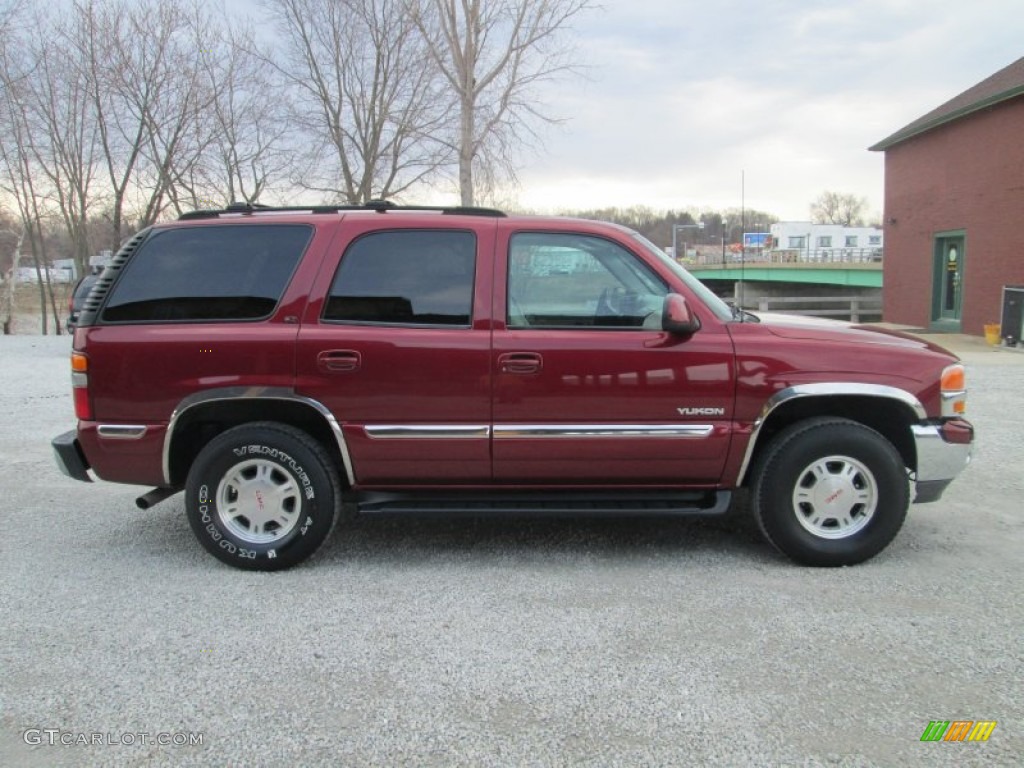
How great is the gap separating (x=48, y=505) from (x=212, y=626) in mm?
2715

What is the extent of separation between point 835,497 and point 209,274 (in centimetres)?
352

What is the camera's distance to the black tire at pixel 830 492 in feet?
12.2

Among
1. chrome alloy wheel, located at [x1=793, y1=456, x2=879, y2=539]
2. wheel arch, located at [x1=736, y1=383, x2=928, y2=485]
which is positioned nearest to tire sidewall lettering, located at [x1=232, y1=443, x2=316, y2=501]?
wheel arch, located at [x1=736, y1=383, x2=928, y2=485]

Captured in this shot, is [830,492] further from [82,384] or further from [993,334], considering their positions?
[993,334]

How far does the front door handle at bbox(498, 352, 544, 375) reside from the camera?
3703mm

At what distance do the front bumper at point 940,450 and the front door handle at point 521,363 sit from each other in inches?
78.6

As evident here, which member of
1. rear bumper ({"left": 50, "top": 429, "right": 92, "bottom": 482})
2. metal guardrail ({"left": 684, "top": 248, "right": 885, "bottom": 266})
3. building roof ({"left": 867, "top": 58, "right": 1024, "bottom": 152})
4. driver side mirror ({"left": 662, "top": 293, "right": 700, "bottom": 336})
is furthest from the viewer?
metal guardrail ({"left": 684, "top": 248, "right": 885, "bottom": 266})

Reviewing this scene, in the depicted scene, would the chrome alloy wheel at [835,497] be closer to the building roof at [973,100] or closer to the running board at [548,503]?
the running board at [548,503]

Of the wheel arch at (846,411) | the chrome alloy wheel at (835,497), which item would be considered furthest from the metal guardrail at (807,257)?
the chrome alloy wheel at (835,497)

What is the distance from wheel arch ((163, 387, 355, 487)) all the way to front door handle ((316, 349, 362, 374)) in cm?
22

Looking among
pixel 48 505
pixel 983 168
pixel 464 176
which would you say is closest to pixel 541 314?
pixel 48 505

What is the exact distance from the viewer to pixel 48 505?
5.14m

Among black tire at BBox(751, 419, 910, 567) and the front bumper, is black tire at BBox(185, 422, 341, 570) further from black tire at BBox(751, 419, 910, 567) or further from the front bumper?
the front bumper

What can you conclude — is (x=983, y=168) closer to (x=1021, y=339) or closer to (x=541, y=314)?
(x=1021, y=339)
